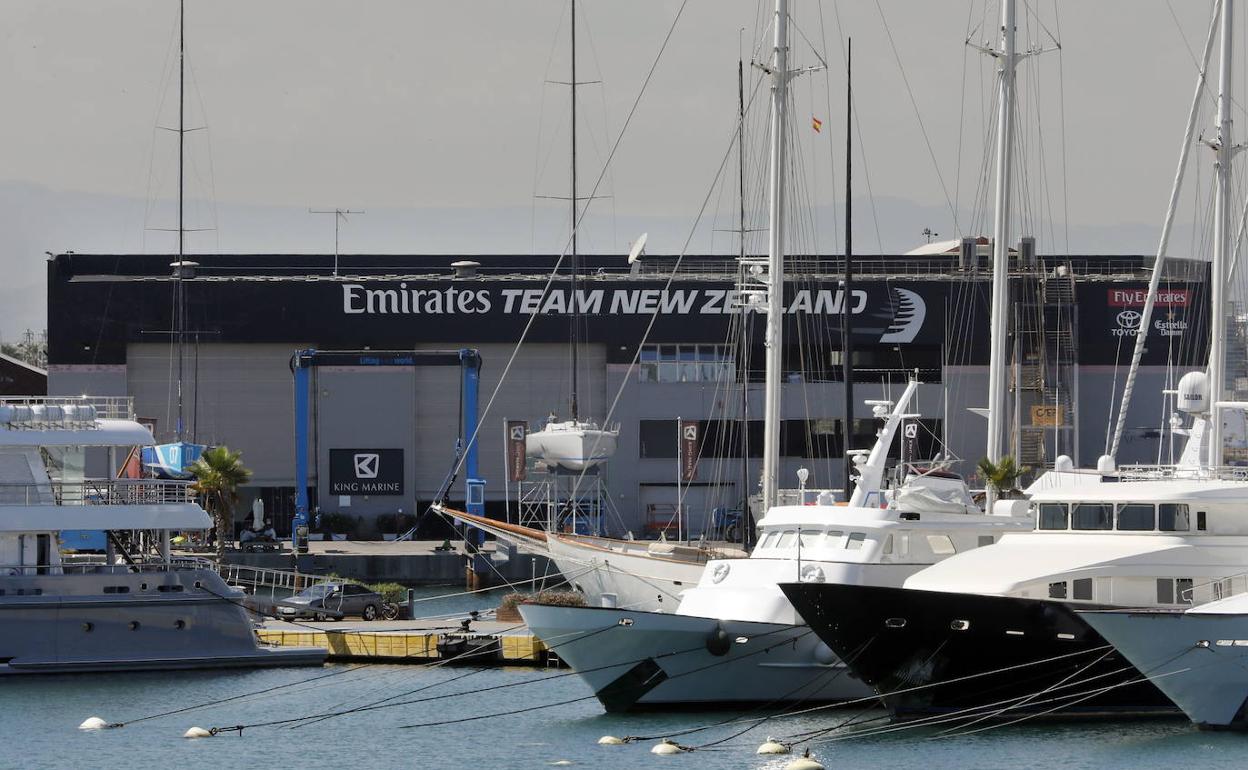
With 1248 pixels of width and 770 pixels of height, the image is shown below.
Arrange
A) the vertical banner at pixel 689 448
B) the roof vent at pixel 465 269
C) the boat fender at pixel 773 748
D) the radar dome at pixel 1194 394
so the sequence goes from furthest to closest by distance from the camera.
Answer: the roof vent at pixel 465 269 → the vertical banner at pixel 689 448 → the radar dome at pixel 1194 394 → the boat fender at pixel 773 748

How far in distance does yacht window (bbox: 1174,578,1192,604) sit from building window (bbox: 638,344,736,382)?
48.5 meters

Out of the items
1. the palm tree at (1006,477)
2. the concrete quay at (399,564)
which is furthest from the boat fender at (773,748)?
the concrete quay at (399,564)

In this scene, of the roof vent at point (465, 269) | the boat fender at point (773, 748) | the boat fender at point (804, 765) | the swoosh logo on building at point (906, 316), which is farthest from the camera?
the roof vent at point (465, 269)

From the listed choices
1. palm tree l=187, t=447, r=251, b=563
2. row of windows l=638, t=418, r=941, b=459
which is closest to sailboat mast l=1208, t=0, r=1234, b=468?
palm tree l=187, t=447, r=251, b=563

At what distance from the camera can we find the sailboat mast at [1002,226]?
145 feet

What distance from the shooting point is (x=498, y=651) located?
4294cm

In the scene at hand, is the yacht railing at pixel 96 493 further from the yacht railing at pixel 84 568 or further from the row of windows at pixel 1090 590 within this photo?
the row of windows at pixel 1090 590

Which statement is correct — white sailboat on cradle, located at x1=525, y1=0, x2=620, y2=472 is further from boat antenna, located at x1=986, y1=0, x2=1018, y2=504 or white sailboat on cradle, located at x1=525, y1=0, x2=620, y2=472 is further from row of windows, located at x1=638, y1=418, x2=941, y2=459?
boat antenna, located at x1=986, y1=0, x2=1018, y2=504

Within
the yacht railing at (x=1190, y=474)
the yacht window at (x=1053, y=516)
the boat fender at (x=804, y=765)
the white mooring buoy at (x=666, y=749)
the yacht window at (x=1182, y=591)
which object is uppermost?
the yacht railing at (x=1190, y=474)

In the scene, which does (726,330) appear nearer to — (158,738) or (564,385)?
(564,385)

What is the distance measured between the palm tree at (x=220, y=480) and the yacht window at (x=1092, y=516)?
34.2 metres

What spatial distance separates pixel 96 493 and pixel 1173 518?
74.1 ft

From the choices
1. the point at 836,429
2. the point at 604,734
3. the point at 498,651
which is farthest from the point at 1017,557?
the point at 836,429

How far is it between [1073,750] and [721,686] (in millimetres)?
6838
